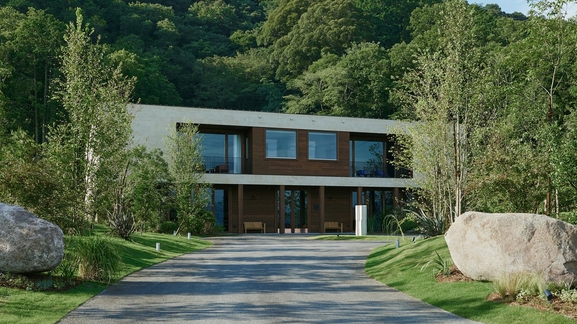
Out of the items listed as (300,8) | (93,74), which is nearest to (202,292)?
(93,74)

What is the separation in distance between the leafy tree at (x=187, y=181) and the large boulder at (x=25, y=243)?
1659 centimetres

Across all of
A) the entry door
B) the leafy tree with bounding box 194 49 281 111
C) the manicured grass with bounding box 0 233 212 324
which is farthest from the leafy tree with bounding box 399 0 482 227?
the leafy tree with bounding box 194 49 281 111

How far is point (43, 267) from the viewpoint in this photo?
1189cm

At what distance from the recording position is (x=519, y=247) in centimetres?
1112

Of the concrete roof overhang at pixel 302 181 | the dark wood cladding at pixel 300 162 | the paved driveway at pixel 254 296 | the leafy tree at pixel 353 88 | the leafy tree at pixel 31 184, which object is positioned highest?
the leafy tree at pixel 353 88

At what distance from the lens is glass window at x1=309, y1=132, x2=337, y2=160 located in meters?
36.3

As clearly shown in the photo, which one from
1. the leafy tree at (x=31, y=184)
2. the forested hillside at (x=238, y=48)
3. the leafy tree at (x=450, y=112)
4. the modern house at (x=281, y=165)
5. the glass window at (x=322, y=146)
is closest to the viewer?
the leafy tree at (x=31, y=184)

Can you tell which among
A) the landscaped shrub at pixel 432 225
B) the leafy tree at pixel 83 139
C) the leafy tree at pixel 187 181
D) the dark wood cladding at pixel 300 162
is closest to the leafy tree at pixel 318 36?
the dark wood cladding at pixel 300 162

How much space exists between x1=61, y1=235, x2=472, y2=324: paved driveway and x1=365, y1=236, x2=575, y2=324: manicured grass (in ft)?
1.05

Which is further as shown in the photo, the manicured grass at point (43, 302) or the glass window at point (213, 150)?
the glass window at point (213, 150)

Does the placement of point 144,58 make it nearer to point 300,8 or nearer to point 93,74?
point 300,8

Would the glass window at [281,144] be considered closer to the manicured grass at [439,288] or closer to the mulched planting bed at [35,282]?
the manicured grass at [439,288]

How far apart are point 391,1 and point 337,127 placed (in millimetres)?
34233

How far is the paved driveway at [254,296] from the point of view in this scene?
396 inches
